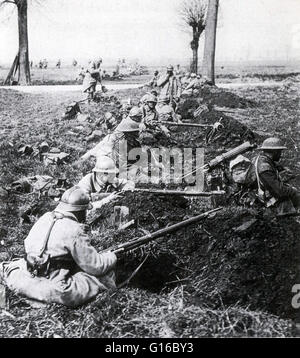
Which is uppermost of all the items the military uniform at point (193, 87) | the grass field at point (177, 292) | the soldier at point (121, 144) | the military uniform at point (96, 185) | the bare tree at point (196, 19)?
the bare tree at point (196, 19)

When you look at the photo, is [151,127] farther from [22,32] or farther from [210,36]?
[22,32]

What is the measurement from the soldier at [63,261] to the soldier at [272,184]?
2.59 metres

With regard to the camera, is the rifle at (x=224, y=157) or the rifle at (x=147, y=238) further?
the rifle at (x=224, y=157)

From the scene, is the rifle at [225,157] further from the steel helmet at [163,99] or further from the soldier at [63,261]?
the steel helmet at [163,99]

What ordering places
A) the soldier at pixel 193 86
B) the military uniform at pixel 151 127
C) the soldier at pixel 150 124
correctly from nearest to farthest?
the military uniform at pixel 151 127
the soldier at pixel 150 124
the soldier at pixel 193 86

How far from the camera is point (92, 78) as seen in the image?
30.0 ft

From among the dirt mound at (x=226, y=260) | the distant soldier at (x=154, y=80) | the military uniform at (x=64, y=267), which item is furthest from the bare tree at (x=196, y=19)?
the military uniform at (x=64, y=267)

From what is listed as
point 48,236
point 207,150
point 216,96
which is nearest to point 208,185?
point 207,150

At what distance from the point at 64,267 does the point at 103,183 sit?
79.7 inches

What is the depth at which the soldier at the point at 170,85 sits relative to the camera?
13.1 m

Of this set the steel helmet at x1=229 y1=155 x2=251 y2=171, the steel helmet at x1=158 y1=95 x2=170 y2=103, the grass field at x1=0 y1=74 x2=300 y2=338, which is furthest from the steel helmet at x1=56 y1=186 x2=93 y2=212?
the steel helmet at x1=158 y1=95 x2=170 y2=103

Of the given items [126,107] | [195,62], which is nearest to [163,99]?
[195,62]

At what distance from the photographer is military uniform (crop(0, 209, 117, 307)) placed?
4102 millimetres

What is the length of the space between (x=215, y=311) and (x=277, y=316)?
620 millimetres
